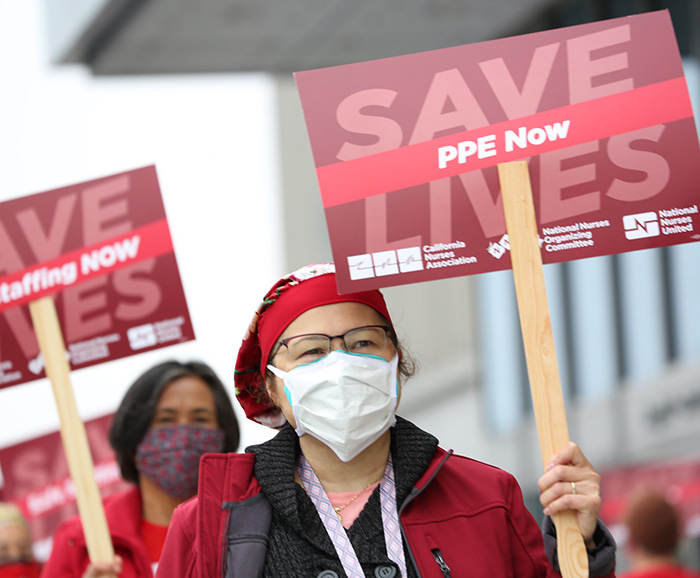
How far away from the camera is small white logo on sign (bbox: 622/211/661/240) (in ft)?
8.68

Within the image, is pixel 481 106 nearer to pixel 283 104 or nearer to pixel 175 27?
pixel 175 27

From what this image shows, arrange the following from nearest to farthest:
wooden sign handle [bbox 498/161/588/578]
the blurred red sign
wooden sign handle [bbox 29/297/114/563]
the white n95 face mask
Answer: wooden sign handle [bbox 498/161/588/578] → the white n95 face mask → wooden sign handle [bbox 29/297/114/563] → the blurred red sign

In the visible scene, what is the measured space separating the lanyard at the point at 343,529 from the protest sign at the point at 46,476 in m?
3.66

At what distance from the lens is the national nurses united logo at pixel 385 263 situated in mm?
2654

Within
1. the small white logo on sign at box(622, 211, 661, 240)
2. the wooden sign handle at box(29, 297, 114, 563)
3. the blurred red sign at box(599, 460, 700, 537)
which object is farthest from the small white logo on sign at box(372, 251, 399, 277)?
the blurred red sign at box(599, 460, 700, 537)

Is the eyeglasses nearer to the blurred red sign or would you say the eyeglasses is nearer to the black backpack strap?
the black backpack strap

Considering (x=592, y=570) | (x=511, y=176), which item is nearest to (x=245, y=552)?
(x=592, y=570)

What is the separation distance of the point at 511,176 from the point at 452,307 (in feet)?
45.2

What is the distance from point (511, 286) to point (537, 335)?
38.9ft

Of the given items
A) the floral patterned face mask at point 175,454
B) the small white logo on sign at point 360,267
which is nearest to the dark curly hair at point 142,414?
the floral patterned face mask at point 175,454

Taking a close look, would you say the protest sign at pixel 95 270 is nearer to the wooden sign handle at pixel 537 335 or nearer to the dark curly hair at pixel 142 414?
the dark curly hair at pixel 142 414

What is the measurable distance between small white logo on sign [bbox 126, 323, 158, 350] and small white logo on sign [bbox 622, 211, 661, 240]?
1.82 meters

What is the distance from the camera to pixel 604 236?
8.75ft

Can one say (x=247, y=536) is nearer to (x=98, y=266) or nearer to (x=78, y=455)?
(x=78, y=455)
